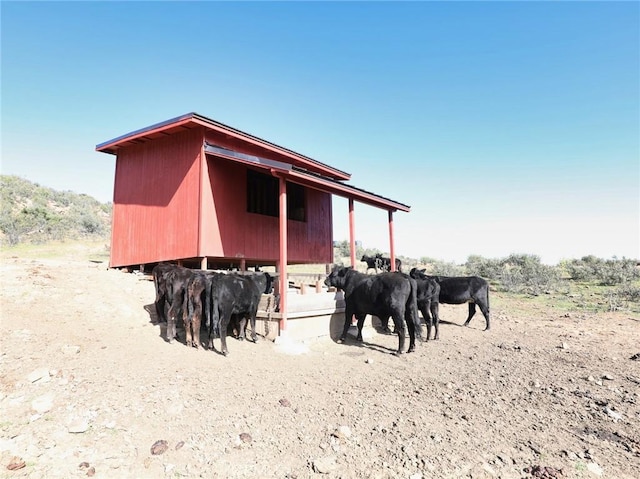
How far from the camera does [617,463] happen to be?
3.64m

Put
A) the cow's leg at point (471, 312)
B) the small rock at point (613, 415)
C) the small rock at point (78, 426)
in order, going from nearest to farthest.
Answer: the small rock at point (78, 426), the small rock at point (613, 415), the cow's leg at point (471, 312)

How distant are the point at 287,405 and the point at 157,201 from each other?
8.44 metres

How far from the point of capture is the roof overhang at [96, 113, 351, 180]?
381 inches

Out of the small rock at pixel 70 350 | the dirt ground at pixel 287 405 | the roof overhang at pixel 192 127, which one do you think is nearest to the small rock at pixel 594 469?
the dirt ground at pixel 287 405

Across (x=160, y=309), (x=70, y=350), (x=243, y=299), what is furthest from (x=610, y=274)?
(x=70, y=350)

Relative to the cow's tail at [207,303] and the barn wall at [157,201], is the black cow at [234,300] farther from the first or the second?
the barn wall at [157,201]

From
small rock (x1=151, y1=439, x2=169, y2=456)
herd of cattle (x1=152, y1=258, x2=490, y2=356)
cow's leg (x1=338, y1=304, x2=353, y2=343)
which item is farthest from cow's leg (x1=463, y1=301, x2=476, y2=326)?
small rock (x1=151, y1=439, x2=169, y2=456)

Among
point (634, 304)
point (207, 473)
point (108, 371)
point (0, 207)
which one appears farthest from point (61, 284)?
point (0, 207)

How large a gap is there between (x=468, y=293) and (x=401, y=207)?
3718mm

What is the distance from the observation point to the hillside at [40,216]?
25.6 metres

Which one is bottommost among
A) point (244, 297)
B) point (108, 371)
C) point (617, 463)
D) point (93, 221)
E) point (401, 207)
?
point (617, 463)

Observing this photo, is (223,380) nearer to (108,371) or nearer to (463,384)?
(108,371)

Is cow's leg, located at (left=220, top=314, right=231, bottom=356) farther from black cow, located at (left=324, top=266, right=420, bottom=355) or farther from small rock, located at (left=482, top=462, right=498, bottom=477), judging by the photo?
small rock, located at (left=482, top=462, right=498, bottom=477)

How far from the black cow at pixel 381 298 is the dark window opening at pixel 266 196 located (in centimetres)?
433
